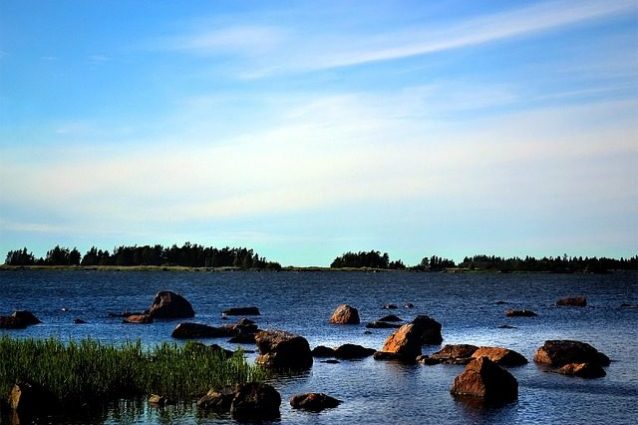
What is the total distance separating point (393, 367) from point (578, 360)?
12.3 meters

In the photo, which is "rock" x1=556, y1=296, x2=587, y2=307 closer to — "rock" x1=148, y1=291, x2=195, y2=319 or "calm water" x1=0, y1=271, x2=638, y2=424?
"calm water" x1=0, y1=271, x2=638, y2=424

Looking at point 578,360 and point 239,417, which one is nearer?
point 239,417

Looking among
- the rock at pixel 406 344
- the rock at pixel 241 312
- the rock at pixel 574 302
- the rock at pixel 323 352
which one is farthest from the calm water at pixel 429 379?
the rock at pixel 574 302

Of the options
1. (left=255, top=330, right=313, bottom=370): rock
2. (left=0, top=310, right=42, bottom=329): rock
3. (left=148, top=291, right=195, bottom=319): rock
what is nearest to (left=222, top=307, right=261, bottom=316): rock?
(left=148, top=291, right=195, bottom=319): rock

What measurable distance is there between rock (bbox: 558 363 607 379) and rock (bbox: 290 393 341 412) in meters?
18.2

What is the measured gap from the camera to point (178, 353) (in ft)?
145

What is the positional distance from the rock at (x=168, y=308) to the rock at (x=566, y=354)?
165ft

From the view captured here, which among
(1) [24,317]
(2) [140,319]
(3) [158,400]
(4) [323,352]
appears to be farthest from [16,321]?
(3) [158,400]

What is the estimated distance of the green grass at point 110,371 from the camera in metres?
36.3

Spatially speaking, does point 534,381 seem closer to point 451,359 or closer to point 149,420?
point 451,359

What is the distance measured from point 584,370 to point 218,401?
967 inches

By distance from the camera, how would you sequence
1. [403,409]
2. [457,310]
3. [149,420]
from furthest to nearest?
1. [457,310]
2. [403,409]
3. [149,420]

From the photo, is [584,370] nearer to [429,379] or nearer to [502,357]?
[502,357]

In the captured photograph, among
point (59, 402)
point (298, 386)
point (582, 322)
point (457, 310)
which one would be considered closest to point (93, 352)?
point (59, 402)
